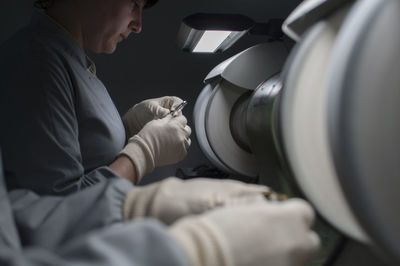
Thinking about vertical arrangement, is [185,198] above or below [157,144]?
above

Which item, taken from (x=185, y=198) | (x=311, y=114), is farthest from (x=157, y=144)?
(x=311, y=114)

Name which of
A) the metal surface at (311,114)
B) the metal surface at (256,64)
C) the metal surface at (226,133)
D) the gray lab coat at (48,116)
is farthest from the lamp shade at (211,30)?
the metal surface at (311,114)

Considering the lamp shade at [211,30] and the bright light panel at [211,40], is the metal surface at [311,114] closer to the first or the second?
the lamp shade at [211,30]

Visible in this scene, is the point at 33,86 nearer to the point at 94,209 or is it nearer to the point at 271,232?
the point at 94,209

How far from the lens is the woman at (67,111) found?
945 mm

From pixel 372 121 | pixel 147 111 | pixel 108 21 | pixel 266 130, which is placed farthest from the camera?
pixel 147 111

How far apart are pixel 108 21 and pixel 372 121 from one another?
999 mm

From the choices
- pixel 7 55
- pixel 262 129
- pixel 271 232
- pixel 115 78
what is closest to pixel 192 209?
pixel 271 232

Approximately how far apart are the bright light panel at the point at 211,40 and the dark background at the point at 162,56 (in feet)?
0.92

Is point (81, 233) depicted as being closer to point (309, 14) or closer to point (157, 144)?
point (309, 14)

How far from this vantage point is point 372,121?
16.1 inches

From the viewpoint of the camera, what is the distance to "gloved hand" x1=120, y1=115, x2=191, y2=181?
1.24 metres

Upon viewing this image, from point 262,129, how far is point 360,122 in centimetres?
56

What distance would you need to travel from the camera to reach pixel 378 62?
408 millimetres
